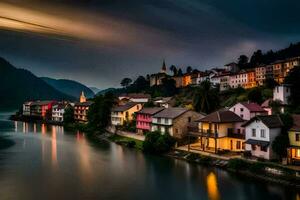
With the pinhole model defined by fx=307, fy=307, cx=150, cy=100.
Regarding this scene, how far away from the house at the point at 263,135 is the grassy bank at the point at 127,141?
18357 mm

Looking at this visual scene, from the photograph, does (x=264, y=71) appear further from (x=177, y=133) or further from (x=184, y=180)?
(x=184, y=180)

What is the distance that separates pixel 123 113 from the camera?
217 ft

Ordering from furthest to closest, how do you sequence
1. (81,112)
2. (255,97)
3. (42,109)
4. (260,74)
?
(42,109), (81,112), (260,74), (255,97)

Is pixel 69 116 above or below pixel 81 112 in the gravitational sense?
below

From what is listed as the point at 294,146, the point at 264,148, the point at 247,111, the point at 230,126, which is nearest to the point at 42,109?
the point at 247,111

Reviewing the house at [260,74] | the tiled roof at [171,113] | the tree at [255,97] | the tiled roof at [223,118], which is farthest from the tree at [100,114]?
the house at [260,74]

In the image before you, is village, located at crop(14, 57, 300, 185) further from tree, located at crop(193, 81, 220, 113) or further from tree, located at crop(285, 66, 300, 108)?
tree, located at crop(193, 81, 220, 113)

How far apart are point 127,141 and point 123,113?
14.9m

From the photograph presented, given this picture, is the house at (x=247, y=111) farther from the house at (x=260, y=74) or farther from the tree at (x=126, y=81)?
the tree at (x=126, y=81)

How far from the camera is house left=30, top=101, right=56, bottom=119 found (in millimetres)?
113812

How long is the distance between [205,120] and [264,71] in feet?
160

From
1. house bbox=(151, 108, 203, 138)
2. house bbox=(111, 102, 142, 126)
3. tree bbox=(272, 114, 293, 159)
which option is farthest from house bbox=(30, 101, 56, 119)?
tree bbox=(272, 114, 293, 159)

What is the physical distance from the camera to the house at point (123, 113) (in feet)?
217

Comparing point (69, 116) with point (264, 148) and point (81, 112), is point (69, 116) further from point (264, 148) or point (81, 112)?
point (264, 148)
